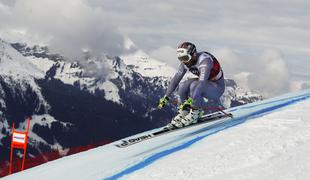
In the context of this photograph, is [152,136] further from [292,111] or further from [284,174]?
[284,174]

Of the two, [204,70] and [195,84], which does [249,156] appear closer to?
[204,70]

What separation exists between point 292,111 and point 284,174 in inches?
220

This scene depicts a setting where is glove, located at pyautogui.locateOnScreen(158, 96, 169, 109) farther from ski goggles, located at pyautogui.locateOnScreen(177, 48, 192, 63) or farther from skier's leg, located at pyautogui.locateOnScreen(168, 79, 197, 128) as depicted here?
ski goggles, located at pyautogui.locateOnScreen(177, 48, 192, 63)

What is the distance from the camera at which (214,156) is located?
8.27 metres

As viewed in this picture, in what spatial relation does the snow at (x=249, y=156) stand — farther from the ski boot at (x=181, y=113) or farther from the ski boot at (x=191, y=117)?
the ski boot at (x=191, y=117)

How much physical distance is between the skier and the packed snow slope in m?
0.69

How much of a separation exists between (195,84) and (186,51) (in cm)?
95

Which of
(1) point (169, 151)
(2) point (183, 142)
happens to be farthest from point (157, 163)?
(2) point (183, 142)

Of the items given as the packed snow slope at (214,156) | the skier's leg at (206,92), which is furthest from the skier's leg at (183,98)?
the packed snow slope at (214,156)

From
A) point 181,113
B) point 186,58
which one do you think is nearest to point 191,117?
point 181,113

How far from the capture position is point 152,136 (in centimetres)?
1348

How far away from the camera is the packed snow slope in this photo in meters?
7.09

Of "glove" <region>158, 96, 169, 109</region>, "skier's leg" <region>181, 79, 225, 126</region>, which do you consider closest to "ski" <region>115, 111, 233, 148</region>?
"skier's leg" <region>181, 79, 225, 126</region>

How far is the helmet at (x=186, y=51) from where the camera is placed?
13039 mm
